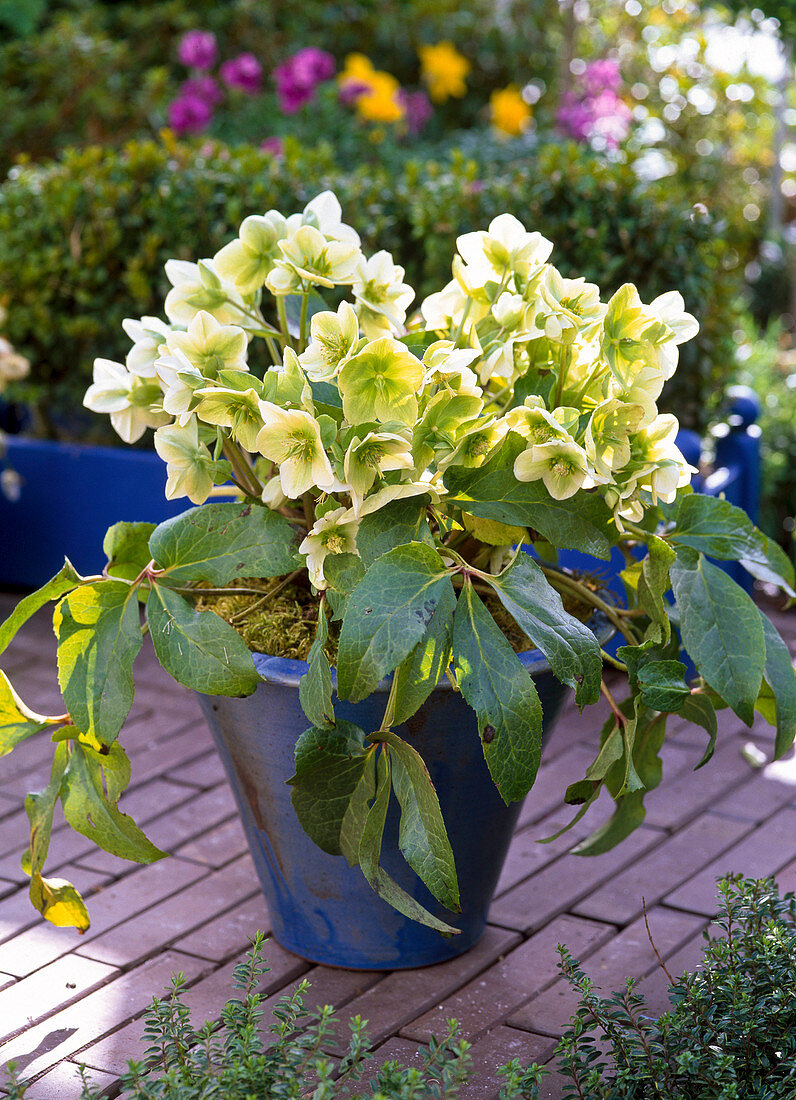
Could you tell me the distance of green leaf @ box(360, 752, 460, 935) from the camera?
151 cm

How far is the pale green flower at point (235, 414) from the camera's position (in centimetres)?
149

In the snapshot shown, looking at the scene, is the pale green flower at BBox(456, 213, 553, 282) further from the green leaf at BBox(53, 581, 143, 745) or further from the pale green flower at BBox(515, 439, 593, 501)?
the green leaf at BBox(53, 581, 143, 745)

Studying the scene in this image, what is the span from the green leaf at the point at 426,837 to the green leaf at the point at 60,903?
0.53 m

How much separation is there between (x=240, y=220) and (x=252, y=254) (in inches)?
61.5

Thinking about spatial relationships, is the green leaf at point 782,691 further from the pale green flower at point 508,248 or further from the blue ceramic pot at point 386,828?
the pale green flower at point 508,248

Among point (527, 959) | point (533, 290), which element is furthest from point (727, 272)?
point (527, 959)

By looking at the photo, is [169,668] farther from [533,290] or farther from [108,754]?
[533,290]

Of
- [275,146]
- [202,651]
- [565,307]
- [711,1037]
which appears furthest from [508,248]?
[275,146]

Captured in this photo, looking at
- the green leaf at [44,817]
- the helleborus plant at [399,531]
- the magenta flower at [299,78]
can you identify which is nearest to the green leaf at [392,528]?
the helleborus plant at [399,531]

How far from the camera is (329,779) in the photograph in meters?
1.53

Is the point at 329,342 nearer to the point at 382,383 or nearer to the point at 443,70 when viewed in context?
the point at 382,383

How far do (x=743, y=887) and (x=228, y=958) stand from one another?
2.86 ft

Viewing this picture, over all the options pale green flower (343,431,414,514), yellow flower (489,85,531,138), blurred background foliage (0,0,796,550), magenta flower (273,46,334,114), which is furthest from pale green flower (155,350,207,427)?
yellow flower (489,85,531,138)

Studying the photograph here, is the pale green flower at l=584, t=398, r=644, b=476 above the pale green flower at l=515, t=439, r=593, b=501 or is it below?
above
